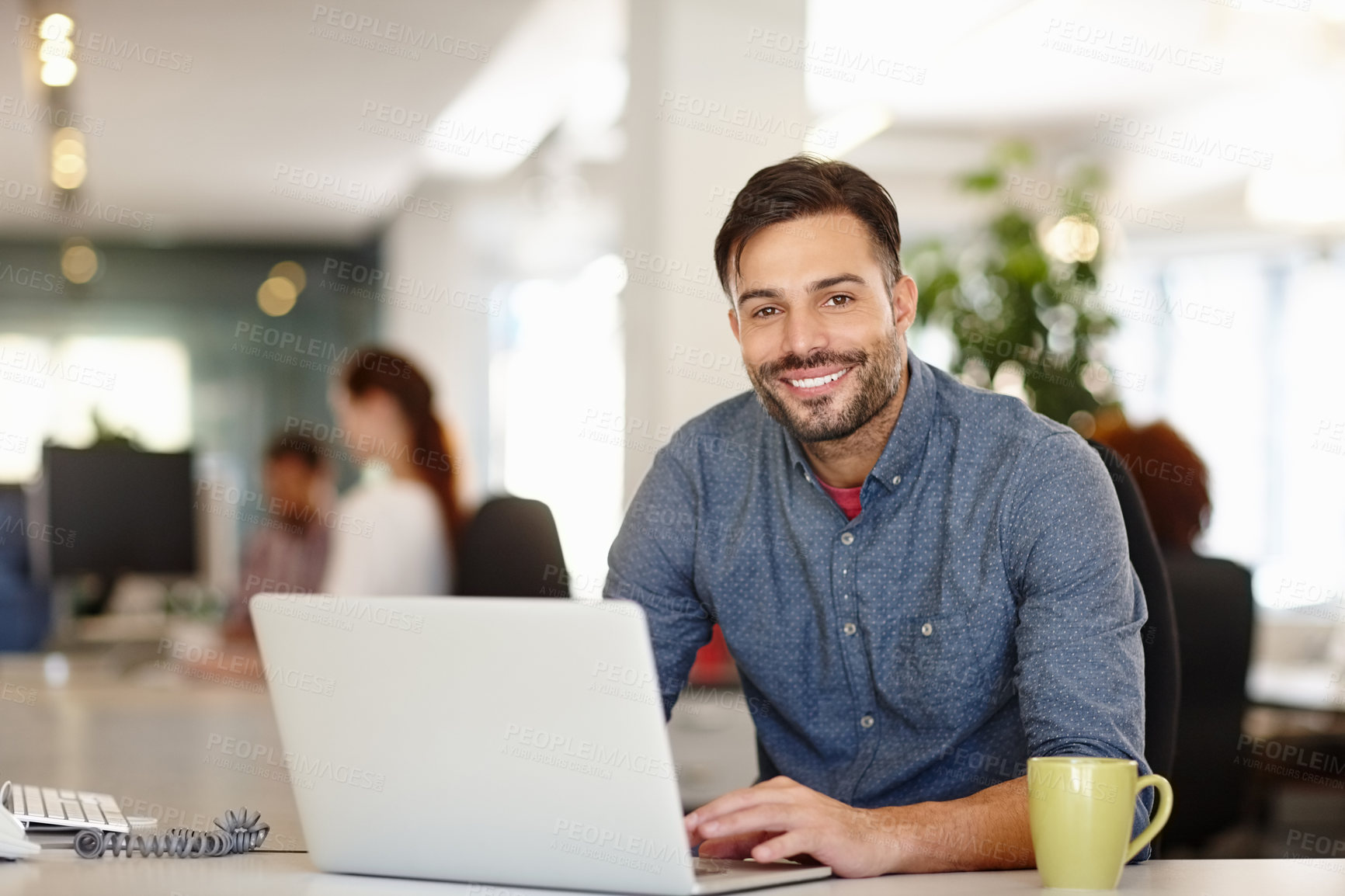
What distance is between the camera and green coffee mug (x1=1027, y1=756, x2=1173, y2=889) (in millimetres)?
1047

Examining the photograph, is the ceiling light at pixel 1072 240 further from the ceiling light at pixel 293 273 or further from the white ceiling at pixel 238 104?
the ceiling light at pixel 293 273

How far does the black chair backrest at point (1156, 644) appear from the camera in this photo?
151 centimetres

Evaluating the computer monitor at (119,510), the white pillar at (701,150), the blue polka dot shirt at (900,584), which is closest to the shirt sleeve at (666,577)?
the blue polka dot shirt at (900,584)

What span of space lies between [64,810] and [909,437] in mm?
1022

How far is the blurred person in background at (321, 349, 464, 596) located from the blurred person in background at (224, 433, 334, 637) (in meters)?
1.16

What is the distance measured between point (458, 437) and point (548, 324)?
4757mm

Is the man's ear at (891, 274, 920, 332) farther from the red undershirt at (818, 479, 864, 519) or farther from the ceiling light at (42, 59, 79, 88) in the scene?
the ceiling light at (42, 59, 79, 88)

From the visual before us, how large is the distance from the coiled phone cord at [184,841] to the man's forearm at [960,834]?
60 centimetres

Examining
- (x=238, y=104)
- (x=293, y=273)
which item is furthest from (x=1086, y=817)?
(x=293, y=273)

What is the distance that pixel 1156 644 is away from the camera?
5.01 feet

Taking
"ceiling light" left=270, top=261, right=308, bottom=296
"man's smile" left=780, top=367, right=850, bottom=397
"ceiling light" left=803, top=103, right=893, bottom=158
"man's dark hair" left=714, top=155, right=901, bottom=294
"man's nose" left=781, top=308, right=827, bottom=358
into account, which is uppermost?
"ceiling light" left=803, top=103, right=893, bottom=158

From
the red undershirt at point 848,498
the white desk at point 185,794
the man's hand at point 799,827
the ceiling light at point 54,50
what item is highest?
the ceiling light at point 54,50

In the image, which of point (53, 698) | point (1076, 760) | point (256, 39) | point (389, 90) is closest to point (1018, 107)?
point (389, 90)

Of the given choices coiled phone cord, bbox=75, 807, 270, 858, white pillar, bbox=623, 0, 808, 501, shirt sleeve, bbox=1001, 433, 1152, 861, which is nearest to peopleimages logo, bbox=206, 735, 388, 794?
coiled phone cord, bbox=75, 807, 270, 858
